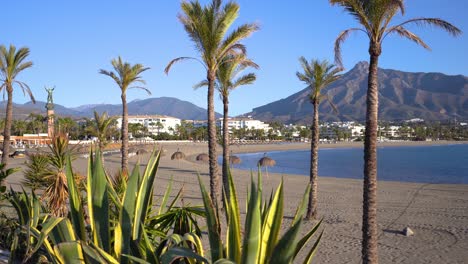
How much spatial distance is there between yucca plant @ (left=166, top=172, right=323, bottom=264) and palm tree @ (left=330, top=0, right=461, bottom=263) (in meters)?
4.14

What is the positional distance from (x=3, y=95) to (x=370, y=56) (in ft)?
53.5

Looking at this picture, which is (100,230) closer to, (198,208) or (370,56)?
(198,208)

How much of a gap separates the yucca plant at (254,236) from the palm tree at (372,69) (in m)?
4.14

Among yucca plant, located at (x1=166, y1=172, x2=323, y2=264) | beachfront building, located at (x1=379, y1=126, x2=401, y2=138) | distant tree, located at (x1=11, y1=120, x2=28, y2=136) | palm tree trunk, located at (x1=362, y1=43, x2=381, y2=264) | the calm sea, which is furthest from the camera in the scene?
beachfront building, located at (x1=379, y1=126, x2=401, y2=138)

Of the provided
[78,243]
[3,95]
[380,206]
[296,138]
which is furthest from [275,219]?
[296,138]

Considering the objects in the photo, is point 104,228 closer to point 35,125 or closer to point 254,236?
point 254,236

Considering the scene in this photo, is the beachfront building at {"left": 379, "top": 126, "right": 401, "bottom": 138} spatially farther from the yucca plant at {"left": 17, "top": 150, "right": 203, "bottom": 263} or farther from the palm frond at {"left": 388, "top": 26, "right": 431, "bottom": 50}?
the yucca plant at {"left": 17, "top": 150, "right": 203, "bottom": 263}

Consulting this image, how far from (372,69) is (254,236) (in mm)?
5338

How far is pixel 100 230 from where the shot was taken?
327 cm

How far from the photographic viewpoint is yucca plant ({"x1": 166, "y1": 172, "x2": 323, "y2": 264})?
2727mm

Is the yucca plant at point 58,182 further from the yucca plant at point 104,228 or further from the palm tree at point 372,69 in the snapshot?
the palm tree at point 372,69

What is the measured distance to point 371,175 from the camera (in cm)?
695

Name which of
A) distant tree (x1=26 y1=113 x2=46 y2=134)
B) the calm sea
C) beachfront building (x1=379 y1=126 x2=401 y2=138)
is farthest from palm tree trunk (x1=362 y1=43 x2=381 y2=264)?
beachfront building (x1=379 y1=126 x2=401 y2=138)

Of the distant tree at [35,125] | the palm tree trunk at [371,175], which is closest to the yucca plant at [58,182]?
the palm tree trunk at [371,175]
